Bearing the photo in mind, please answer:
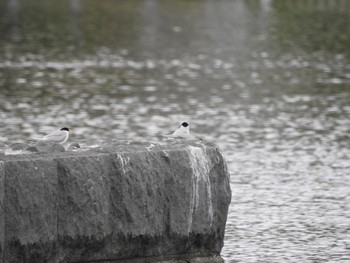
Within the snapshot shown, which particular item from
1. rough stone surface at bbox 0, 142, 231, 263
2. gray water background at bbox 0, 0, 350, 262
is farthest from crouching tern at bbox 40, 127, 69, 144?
gray water background at bbox 0, 0, 350, 262

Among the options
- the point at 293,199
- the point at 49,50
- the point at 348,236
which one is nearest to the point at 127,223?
the point at 348,236

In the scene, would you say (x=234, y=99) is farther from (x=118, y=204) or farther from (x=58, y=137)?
(x=118, y=204)

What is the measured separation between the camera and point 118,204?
1165 centimetres

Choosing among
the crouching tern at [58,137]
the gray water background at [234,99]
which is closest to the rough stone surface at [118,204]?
the crouching tern at [58,137]

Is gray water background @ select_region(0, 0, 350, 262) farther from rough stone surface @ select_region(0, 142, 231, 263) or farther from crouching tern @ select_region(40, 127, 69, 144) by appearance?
crouching tern @ select_region(40, 127, 69, 144)

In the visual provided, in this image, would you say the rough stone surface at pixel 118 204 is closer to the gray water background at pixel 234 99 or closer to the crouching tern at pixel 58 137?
the crouching tern at pixel 58 137

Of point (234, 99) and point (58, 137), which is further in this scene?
point (234, 99)

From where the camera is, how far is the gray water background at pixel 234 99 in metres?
15.4

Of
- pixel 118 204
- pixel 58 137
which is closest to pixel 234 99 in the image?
pixel 58 137

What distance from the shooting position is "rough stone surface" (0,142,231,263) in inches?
436

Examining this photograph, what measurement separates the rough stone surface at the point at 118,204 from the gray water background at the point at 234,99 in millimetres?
1150

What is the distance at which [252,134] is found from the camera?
21859 mm

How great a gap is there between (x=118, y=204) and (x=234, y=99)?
613 inches

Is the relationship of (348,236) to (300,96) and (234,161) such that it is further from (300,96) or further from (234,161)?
(300,96)
